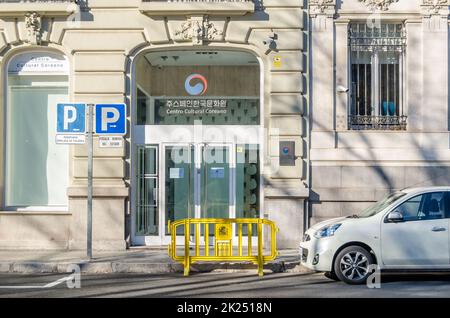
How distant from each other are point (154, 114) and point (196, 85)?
1158 mm

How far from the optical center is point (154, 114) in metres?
16.3

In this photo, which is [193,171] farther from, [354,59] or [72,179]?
[354,59]

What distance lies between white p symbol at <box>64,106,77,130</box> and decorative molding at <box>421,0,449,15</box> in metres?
7.83

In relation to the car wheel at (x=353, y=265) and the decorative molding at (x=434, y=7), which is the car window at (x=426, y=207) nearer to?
the car wheel at (x=353, y=265)

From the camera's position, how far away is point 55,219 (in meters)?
15.6

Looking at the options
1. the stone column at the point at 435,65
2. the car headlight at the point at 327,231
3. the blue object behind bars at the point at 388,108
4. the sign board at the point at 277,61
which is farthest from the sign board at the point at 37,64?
the stone column at the point at 435,65

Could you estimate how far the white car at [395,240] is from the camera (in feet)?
37.0

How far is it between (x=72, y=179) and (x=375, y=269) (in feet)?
24.0

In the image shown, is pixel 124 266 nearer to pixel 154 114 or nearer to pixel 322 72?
pixel 154 114

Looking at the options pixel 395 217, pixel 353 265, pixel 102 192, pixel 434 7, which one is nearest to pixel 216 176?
pixel 102 192

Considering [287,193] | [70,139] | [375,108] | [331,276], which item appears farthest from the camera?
[375,108]

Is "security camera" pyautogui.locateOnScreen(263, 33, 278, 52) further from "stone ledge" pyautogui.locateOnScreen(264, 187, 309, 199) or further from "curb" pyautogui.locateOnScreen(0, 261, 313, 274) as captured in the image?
"curb" pyautogui.locateOnScreen(0, 261, 313, 274)

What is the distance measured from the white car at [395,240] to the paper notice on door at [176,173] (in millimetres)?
5247
